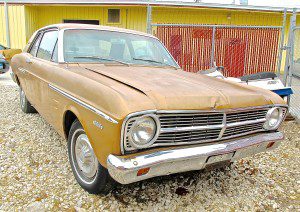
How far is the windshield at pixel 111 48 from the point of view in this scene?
11.2ft

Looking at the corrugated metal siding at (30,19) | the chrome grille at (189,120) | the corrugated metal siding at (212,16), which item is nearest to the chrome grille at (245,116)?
the chrome grille at (189,120)

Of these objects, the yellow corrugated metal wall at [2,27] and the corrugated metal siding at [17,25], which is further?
the yellow corrugated metal wall at [2,27]

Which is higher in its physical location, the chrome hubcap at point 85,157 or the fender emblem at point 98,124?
the fender emblem at point 98,124

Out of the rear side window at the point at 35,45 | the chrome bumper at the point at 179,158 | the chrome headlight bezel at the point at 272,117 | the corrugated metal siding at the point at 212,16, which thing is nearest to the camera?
the chrome bumper at the point at 179,158

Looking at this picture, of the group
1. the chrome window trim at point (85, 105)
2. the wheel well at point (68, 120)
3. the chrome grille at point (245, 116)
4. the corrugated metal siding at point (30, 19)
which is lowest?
the wheel well at point (68, 120)

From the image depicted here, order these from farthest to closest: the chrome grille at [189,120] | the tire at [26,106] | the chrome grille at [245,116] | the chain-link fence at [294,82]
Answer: the chain-link fence at [294,82] → the tire at [26,106] → the chrome grille at [245,116] → the chrome grille at [189,120]

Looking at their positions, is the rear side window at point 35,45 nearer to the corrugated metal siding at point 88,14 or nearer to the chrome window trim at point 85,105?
the chrome window trim at point 85,105

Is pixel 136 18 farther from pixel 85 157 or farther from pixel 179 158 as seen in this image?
pixel 179 158

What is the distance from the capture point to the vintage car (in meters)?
2.14

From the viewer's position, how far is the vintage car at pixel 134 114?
2143 mm

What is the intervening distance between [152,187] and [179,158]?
34.3 inches

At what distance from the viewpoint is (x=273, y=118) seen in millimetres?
2932

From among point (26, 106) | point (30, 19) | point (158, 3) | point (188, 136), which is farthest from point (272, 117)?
point (30, 19)

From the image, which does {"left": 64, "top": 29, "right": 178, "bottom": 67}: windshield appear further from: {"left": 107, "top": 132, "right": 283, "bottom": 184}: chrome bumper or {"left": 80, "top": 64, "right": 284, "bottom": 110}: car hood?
{"left": 107, "top": 132, "right": 283, "bottom": 184}: chrome bumper
